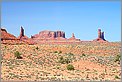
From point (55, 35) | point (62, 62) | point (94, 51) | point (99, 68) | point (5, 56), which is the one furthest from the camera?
point (55, 35)

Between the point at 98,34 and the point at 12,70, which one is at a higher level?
the point at 98,34

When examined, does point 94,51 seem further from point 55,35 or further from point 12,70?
point 55,35

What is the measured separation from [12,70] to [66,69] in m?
3.09

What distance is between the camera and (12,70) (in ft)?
44.4

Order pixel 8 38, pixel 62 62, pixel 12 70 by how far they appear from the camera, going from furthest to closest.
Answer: pixel 8 38, pixel 62 62, pixel 12 70

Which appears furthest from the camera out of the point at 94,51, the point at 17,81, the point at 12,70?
the point at 94,51

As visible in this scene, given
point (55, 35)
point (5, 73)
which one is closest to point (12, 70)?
point (5, 73)

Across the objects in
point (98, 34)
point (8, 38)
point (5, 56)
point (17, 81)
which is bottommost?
point (17, 81)

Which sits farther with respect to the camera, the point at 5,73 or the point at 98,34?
the point at 98,34

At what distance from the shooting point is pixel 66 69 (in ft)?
49.7

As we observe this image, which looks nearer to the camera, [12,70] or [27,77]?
[27,77]

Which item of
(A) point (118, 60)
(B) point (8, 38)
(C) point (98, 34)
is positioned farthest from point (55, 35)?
(A) point (118, 60)

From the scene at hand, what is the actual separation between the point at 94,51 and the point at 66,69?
13.5 metres

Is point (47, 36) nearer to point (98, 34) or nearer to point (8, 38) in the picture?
point (98, 34)
